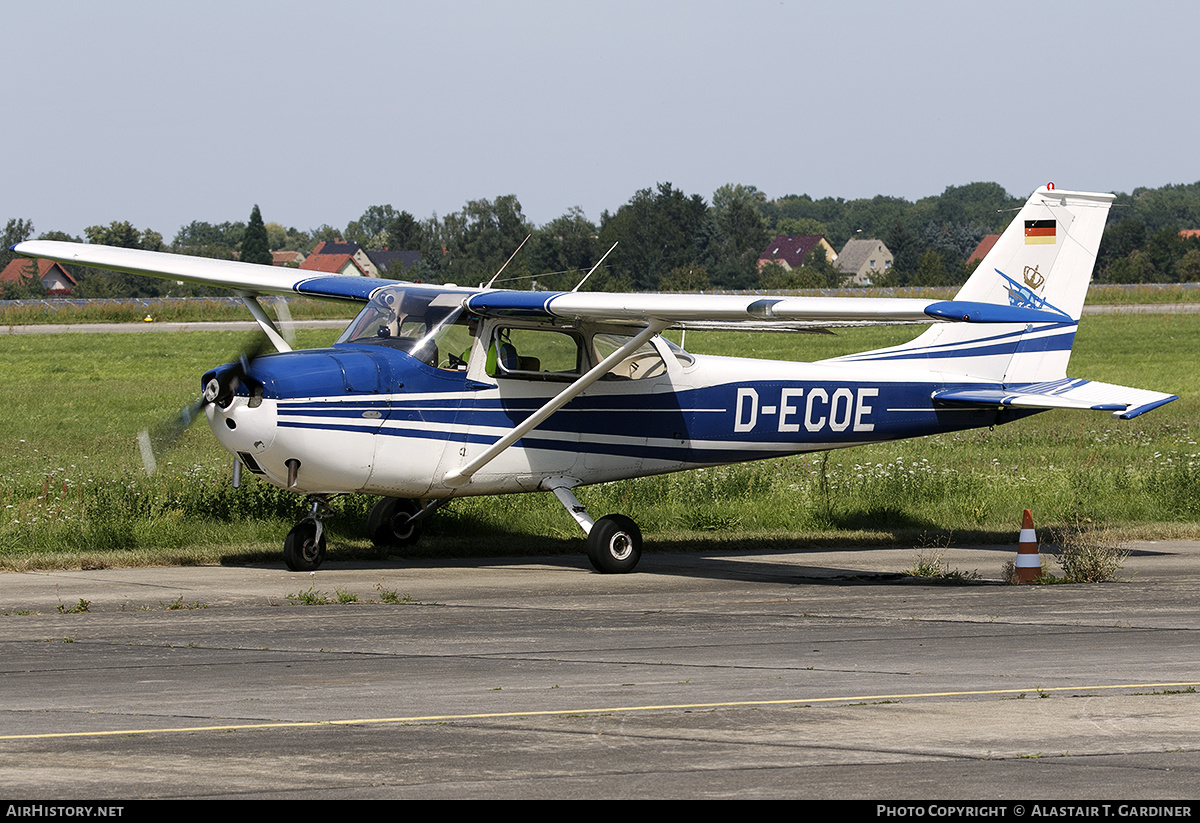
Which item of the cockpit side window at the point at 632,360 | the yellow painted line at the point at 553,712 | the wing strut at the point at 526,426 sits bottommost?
the yellow painted line at the point at 553,712

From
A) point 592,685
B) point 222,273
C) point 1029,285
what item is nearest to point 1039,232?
point 1029,285

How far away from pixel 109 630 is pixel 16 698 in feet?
7.06

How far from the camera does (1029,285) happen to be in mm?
14234

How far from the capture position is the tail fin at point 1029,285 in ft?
46.7

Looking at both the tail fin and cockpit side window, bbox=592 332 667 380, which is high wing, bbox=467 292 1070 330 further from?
the tail fin

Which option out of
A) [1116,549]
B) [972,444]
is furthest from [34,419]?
[1116,549]

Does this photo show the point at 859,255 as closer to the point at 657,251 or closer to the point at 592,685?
the point at 657,251

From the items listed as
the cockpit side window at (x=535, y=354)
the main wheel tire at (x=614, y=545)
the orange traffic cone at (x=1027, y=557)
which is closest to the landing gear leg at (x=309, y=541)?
the cockpit side window at (x=535, y=354)

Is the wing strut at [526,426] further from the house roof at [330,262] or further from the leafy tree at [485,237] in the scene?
the house roof at [330,262]

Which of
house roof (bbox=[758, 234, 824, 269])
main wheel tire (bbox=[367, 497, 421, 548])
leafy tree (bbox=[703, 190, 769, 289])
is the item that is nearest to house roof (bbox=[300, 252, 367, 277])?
leafy tree (bbox=[703, 190, 769, 289])

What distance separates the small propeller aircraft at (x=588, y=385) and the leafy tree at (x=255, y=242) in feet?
318

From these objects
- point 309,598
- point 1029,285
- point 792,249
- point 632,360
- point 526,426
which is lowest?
point 309,598

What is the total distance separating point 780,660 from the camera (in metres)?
8.50

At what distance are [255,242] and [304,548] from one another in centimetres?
10498
